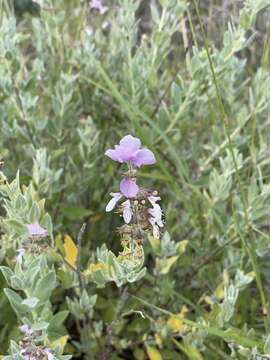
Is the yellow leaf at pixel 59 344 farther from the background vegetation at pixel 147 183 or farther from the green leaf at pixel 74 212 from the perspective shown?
the green leaf at pixel 74 212

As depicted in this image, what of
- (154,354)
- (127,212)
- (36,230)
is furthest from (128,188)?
(154,354)

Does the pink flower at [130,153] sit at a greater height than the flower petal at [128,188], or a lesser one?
greater

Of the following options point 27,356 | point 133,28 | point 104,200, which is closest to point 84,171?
point 104,200

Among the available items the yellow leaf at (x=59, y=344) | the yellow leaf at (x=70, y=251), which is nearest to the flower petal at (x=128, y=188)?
the yellow leaf at (x=59, y=344)

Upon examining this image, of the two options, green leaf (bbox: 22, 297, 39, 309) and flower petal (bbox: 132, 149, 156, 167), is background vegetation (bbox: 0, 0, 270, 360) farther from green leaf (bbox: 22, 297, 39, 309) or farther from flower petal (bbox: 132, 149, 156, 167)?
flower petal (bbox: 132, 149, 156, 167)

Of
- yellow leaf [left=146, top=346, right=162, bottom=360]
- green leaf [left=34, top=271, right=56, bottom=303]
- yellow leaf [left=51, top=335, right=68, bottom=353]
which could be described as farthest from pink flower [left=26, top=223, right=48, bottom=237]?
yellow leaf [left=146, top=346, right=162, bottom=360]

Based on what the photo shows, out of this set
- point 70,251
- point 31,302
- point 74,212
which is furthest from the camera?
point 74,212

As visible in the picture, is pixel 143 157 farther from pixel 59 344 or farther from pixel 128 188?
pixel 59 344
